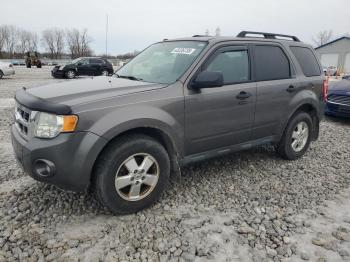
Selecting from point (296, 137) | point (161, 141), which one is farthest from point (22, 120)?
point (296, 137)

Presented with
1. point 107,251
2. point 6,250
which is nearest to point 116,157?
point 107,251

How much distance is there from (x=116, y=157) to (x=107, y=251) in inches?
32.2

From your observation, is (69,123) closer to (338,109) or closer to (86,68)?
(338,109)

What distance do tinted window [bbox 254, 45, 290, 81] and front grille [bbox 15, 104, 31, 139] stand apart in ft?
9.08

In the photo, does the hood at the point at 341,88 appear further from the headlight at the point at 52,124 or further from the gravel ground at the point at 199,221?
the headlight at the point at 52,124

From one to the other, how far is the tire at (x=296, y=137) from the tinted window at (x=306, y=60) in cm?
67

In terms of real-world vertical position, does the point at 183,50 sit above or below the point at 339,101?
above

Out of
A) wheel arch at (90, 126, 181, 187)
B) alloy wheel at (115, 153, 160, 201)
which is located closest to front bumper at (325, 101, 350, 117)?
wheel arch at (90, 126, 181, 187)

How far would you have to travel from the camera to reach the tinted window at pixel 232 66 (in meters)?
3.89

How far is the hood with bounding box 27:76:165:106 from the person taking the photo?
3.01 meters

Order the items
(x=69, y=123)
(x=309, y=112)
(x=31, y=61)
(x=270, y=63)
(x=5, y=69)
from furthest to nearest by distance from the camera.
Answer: (x=31, y=61)
(x=5, y=69)
(x=309, y=112)
(x=270, y=63)
(x=69, y=123)

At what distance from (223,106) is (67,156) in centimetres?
186

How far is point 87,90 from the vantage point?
3.26m

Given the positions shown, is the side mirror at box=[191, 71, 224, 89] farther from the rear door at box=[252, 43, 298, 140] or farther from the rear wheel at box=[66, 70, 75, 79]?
the rear wheel at box=[66, 70, 75, 79]
